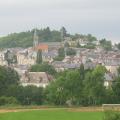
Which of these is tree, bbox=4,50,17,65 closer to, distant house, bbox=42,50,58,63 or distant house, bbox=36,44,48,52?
distant house, bbox=42,50,58,63

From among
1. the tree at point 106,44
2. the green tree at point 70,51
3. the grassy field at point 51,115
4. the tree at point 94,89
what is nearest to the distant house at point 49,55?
the green tree at point 70,51

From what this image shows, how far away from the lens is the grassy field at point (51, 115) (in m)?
37.8

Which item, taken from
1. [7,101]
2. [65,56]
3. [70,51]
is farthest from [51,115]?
[70,51]

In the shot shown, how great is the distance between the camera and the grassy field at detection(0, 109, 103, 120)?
124ft

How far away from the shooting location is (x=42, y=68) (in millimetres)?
110438

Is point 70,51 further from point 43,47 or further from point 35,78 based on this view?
point 35,78

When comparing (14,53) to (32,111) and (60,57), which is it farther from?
(32,111)

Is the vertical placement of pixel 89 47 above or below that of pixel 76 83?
above

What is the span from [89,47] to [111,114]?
16483 centimetres

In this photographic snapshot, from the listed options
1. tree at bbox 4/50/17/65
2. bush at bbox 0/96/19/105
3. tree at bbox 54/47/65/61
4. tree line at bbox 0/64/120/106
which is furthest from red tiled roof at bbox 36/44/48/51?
tree line at bbox 0/64/120/106

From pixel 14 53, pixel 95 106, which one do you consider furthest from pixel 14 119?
pixel 14 53

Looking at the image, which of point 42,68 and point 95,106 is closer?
point 95,106

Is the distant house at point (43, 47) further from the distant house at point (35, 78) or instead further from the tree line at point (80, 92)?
the tree line at point (80, 92)

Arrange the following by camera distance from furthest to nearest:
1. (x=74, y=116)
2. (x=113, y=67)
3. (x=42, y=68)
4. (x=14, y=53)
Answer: (x=14, y=53) → (x=113, y=67) → (x=42, y=68) → (x=74, y=116)
